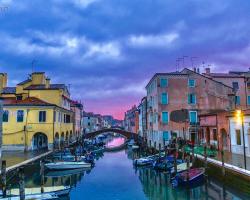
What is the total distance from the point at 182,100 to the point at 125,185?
18.8 m

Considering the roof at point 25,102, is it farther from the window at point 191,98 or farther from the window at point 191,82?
the window at point 191,82

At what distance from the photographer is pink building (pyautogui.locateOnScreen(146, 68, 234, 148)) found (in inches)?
1491

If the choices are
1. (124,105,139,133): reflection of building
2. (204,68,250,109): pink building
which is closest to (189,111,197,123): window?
(204,68,250,109): pink building

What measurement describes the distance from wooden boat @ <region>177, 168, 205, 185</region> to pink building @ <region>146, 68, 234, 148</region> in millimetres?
16402

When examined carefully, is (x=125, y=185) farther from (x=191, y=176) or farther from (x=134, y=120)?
(x=134, y=120)

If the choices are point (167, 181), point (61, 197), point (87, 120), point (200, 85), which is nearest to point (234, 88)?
point (200, 85)

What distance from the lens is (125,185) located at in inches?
912

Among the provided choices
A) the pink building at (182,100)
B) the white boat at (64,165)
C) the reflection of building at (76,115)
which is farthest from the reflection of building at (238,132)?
the reflection of building at (76,115)

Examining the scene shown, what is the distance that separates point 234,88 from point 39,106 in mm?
29679

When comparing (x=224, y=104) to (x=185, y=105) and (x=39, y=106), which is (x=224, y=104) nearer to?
(x=185, y=105)

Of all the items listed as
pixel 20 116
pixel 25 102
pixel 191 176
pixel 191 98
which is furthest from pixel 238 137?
pixel 20 116

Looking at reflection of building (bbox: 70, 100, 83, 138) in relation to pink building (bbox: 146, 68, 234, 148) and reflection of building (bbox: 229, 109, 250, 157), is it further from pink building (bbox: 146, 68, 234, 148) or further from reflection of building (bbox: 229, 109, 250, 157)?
reflection of building (bbox: 229, 109, 250, 157)

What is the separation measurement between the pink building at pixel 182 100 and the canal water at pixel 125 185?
9.06 metres

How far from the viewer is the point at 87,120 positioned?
342 ft
